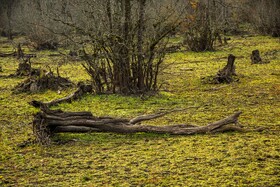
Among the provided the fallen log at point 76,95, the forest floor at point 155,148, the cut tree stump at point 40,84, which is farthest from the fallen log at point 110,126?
the cut tree stump at point 40,84

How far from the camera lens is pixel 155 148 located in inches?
297

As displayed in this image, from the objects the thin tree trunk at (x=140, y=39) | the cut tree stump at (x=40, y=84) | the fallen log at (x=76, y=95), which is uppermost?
the thin tree trunk at (x=140, y=39)

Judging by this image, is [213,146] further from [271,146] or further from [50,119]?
[50,119]

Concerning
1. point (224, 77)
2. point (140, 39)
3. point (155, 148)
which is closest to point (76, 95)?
point (140, 39)

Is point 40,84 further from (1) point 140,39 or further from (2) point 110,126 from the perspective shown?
(2) point 110,126

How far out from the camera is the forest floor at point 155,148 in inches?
250

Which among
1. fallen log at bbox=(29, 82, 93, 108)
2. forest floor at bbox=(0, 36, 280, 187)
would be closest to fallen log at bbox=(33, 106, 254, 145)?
forest floor at bbox=(0, 36, 280, 187)

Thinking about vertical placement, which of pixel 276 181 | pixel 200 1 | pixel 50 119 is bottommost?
pixel 276 181

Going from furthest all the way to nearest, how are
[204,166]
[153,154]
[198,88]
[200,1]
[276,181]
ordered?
[200,1] < [198,88] < [153,154] < [204,166] < [276,181]

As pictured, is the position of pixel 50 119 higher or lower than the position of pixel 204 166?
higher

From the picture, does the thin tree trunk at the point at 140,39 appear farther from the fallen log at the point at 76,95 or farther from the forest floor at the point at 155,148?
the fallen log at the point at 76,95

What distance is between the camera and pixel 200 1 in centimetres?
2312

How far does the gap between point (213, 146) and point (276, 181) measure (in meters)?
1.58

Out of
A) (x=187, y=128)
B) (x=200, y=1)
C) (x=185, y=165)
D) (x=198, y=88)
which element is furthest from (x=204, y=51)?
(x=185, y=165)
